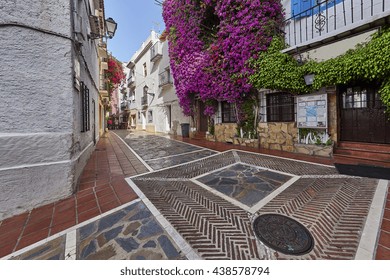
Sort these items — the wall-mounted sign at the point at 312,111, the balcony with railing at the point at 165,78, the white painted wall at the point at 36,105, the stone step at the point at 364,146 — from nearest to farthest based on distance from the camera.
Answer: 1. the white painted wall at the point at 36,105
2. the stone step at the point at 364,146
3. the wall-mounted sign at the point at 312,111
4. the balcony with railing at the point at 165,78

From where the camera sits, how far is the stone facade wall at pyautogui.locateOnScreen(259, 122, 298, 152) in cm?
635

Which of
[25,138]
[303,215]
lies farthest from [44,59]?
[303,215]

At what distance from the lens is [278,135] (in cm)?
680

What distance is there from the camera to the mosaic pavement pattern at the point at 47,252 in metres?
1.75

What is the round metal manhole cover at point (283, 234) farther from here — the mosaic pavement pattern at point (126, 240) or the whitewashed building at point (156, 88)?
the whitewashed building at point (156, 88)

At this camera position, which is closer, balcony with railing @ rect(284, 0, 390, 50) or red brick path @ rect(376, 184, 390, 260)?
red brick path @ rect(376, 184, 390, 260)

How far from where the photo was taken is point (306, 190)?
3.06 m

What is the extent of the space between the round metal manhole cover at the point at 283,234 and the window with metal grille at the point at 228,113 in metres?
7.08

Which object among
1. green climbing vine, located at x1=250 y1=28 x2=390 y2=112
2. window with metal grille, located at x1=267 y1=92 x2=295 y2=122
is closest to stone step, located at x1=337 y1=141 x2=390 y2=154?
green climbing vine, located at x1=250 y1=28 x2=390 y2=112

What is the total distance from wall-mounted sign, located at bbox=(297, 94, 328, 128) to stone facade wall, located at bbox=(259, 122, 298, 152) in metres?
0.49

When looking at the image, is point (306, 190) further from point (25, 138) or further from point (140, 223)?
point (25, 138)

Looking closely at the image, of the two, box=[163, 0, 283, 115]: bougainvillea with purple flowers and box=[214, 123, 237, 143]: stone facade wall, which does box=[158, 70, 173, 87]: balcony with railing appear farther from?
box=[214, 123, 237, 143]: stone facade wall

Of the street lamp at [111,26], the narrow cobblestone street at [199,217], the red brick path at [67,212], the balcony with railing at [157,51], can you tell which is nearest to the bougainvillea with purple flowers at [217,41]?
the street lamp at [111,26]

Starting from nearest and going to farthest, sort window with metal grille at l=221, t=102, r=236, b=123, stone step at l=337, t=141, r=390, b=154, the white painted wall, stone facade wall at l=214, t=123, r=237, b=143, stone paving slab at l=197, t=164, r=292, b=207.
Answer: the white painted wall → stone paving slab at l=197, t=164, r=292, b=207 → stone step at l=337, t=141, r=390, b=154 → stone facade wall at l=214, t=123, r=237, b=143 → window with metal grille at l=221, t=102, r=236, b=123
